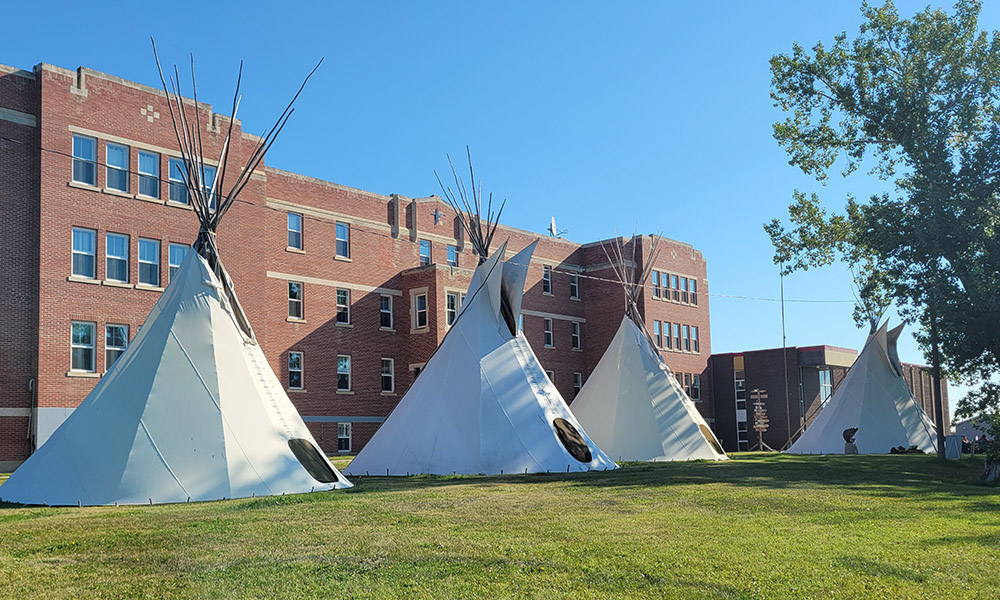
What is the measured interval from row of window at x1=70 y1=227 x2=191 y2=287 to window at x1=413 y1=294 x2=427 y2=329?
41.4 feet

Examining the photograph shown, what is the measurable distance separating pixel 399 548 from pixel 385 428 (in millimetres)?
12874

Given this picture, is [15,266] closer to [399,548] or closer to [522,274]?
[522,274]

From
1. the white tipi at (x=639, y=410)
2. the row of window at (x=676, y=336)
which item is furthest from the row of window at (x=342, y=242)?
the white tipi at (x=639, y=410)

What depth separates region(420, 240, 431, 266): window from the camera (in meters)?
44.1

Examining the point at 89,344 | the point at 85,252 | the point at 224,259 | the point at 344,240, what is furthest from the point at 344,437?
the point at 85,252

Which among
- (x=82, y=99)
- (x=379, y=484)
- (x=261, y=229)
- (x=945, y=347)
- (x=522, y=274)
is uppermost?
(x=82, y=99)

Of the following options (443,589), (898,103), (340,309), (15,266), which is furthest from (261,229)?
(443,589)

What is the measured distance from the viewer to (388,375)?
41.2 m

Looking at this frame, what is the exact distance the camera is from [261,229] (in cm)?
3434

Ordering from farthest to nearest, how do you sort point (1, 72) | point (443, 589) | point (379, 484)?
1. point (1, 72)
2. point (379, 484)
3. point (443, 589)

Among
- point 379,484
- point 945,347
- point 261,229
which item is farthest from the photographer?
point 261,229

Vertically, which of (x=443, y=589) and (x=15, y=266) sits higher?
(x=15, y=266)

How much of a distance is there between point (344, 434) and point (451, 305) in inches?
314

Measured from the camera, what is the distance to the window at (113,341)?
1157 inches
